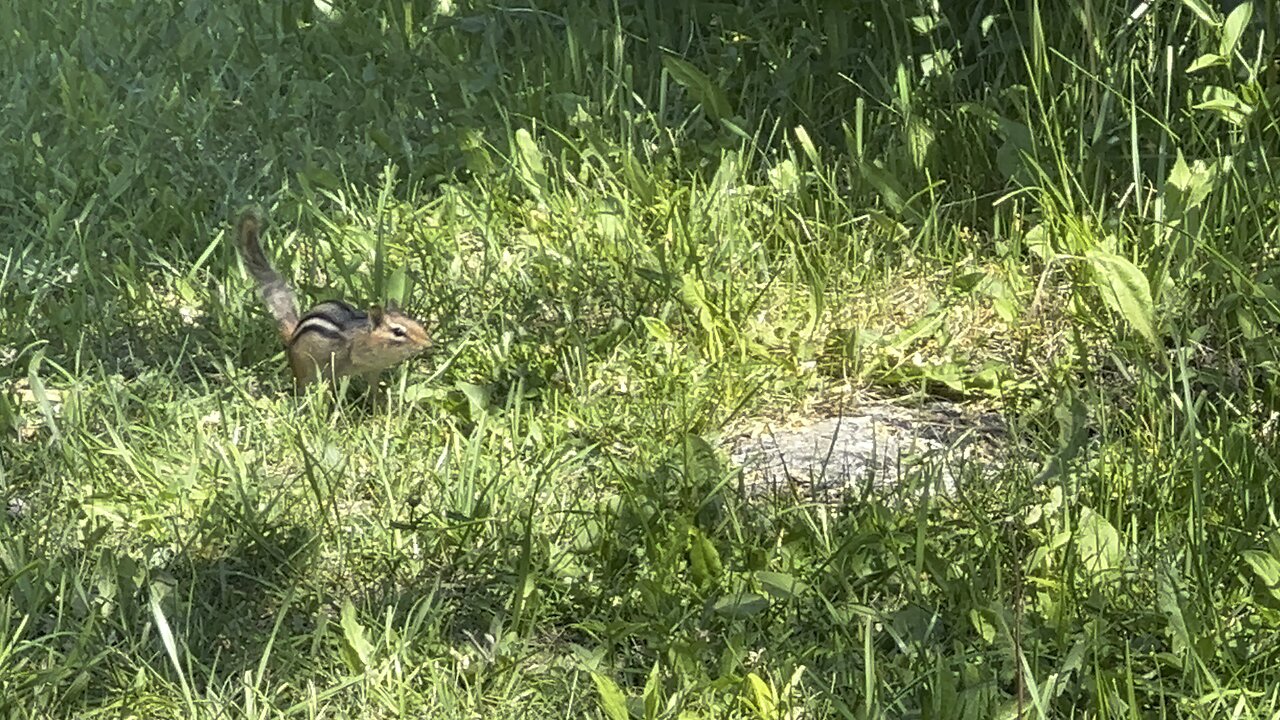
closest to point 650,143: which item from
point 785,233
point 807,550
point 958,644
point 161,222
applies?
point 785,233

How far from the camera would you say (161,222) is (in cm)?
511

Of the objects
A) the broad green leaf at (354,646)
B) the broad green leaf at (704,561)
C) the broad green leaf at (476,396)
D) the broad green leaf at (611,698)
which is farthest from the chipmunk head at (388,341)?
the broad green leaf at (611,698)

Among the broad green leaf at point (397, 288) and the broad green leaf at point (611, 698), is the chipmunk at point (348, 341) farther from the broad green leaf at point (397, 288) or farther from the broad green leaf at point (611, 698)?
the broad green leaf at point (611, 698)

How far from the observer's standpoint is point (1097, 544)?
324cm

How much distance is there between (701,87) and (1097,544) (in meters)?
2.34

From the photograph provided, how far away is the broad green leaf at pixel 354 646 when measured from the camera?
316 cm

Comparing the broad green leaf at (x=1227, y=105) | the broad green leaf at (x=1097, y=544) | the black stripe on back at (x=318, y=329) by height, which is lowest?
the broad green leaf at (x=1097, y=544)

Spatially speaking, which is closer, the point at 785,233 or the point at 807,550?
the point at 807,550

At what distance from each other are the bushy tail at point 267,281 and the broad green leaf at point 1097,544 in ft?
6.51

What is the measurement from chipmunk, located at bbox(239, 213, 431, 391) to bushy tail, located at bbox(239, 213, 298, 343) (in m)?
0.11

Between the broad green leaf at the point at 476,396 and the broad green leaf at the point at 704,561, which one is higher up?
the broad green leaf at the point at 704,561

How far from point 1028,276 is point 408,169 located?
1900 millimetres

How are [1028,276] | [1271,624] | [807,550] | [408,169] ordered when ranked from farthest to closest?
[408,169] → [1028,276] → [807,550] → [1271,624]

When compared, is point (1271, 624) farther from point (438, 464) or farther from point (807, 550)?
point (438, 464)
